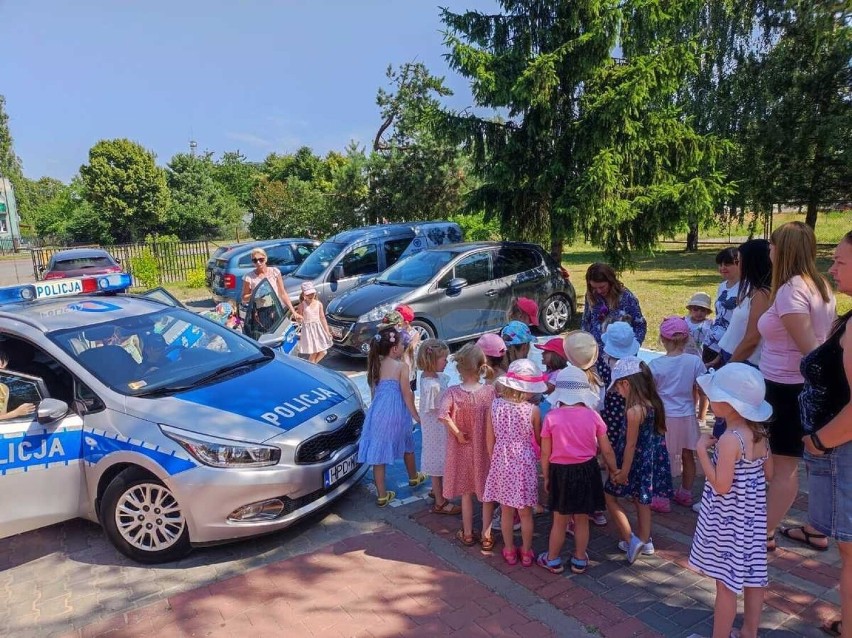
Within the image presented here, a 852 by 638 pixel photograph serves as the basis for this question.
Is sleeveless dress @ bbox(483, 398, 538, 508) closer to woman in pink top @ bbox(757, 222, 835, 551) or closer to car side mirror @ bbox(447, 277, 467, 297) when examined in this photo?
woman in pink top @ bbox(757, 222, 835, 551)

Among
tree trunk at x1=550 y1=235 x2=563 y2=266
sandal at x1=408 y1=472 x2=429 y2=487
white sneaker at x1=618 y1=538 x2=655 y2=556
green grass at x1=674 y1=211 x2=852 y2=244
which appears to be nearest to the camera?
white sneaker at x1=618 y1=538 x2=655 y2=556

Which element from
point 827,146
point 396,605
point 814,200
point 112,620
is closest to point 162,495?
point 112,620

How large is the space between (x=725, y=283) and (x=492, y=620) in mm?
3346

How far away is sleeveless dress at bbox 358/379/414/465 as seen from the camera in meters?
4.21

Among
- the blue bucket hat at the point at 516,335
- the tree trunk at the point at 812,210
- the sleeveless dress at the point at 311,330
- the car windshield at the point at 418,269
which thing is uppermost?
the tree trunk at the point at 812,210

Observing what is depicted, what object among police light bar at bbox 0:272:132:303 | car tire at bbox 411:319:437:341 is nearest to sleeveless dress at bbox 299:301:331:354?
car tire at bbox 411:319:437:341

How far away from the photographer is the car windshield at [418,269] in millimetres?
8688

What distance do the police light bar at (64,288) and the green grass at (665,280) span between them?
7.07 m

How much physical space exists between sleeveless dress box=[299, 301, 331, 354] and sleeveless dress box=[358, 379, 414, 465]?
2.97m

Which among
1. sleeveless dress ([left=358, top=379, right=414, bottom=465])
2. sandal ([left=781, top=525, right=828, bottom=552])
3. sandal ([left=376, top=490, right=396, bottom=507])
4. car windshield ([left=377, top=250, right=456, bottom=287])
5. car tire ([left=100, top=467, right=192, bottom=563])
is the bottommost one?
sandal ([left=781, top=525, right=828, bottom=552])

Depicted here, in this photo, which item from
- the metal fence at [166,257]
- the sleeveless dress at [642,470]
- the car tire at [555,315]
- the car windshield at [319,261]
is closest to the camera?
the sleeveless dress at [642,470]

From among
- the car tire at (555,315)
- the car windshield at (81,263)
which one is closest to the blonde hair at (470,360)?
the car tire at (555,315)

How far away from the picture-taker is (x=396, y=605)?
325 centimetres

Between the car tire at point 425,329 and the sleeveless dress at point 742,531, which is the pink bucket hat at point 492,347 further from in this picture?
the car tire at point 425,329
